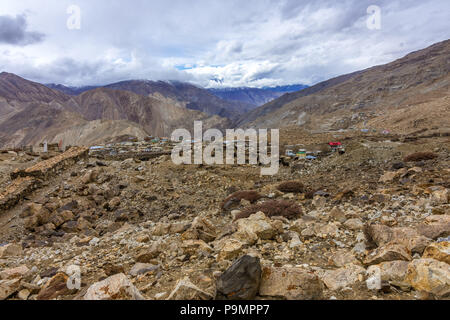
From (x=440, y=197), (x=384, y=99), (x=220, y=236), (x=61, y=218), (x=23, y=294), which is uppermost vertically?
(x=384, y=99)

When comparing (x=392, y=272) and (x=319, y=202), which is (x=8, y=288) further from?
(x=319, y=202)

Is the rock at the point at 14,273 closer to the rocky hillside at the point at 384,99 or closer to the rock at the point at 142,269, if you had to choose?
the rock at the point at 142,269

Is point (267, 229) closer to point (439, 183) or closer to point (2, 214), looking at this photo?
point (439, 183)

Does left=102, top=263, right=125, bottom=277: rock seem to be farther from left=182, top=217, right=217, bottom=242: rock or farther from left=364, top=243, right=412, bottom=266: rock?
left=364, top=243, right=412, bottom=266: rock

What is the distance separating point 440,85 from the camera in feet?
183

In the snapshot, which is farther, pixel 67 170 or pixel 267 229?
pixel 67 170

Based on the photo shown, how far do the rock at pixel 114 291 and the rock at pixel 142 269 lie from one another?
989 millimetres

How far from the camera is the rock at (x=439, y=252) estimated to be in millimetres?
3031

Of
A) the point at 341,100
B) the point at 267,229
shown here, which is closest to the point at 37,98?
the point at 341,100

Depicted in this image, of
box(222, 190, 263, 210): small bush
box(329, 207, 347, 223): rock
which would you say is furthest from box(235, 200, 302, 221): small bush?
box(222, 190, 263, 210): small bush

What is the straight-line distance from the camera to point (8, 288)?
3.85 meters

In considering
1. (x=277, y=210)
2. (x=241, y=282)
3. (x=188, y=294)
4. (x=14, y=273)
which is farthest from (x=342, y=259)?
(x=14, y=273)

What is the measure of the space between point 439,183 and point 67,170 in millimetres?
16200

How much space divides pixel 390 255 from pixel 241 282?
224cm
